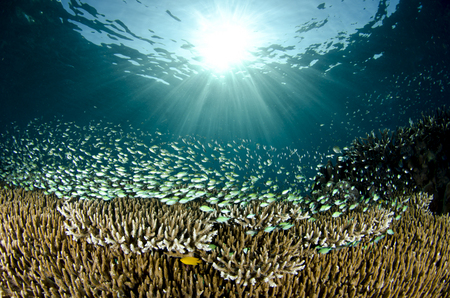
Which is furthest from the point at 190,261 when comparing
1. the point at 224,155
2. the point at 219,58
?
the point at 219,58

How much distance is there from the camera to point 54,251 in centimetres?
313

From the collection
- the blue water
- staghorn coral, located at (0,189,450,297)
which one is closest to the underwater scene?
staghorn coral, located at (0,189,450,297)

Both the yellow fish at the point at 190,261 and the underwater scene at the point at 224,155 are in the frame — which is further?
the underwater scene at the point at 224,155

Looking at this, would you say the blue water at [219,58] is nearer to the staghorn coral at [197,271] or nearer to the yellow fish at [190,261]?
the staghorn coral at [197,271]

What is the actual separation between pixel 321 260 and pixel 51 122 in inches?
2173

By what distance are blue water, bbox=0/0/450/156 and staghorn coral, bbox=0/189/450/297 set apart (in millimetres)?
8927

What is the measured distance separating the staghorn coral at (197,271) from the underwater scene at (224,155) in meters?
0.03

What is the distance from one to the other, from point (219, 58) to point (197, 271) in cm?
2305

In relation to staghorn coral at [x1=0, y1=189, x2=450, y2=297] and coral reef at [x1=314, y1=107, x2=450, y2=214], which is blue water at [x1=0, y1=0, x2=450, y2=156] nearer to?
coral reef at [x1=314, y1=107, x2=450, y2=214]

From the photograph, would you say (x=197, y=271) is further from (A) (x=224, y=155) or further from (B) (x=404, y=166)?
(B) (x=404, y=166)

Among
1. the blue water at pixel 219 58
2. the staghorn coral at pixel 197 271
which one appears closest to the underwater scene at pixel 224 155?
the staghorn coral at pixel 197 271

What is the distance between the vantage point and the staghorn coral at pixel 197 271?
2.54 metres

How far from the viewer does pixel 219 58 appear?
22.5m

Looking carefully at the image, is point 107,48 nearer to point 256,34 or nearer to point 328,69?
point 256,34
